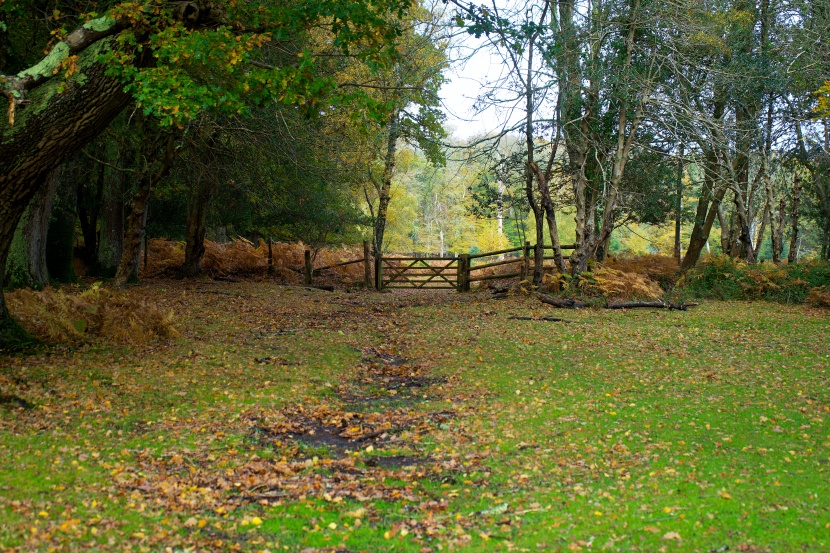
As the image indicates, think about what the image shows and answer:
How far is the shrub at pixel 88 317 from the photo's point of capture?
9781mm

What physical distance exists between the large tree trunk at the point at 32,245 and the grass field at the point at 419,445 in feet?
13.9

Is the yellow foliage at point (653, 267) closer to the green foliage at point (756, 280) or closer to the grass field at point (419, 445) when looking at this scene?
the green foliage at point (756, 280)

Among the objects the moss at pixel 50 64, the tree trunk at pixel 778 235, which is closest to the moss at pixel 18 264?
the moss at pixel 50 64

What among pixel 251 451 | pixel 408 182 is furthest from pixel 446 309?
pixel 408 182

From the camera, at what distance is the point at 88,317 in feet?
33.9

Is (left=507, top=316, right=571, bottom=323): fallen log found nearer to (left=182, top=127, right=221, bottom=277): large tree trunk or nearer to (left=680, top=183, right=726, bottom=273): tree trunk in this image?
(left=182, top=127, right=221, bottom=277): large tree trunk

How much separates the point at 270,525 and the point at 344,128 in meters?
16.6

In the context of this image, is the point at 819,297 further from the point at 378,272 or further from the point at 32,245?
the point at 32,245

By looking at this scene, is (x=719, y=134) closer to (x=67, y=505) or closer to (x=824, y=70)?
(x=824, y=70)

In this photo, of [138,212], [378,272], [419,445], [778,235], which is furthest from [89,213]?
[778,235]

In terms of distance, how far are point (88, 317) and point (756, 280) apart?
1564cm

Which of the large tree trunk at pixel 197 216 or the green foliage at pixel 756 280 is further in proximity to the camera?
the large tree trunk at pixel 197 216

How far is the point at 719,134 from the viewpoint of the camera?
15867 millimetres

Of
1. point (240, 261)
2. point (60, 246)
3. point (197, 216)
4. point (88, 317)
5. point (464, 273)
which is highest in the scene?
point (197, 216)
